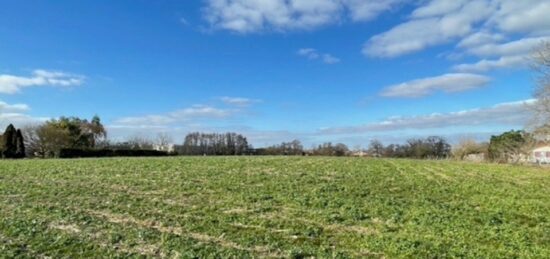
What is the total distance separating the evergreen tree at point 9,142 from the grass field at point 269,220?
1810 inches

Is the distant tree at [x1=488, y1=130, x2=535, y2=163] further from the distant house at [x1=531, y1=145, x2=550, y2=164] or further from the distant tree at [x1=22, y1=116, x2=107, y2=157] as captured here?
the distant tree at [x1=22, y1=116, x2=107, y2=157]

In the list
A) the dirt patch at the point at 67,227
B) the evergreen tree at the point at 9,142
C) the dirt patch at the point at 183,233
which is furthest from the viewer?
the evergreen tree at the point at 9,142

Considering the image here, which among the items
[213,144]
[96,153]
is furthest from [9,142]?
[213,144]

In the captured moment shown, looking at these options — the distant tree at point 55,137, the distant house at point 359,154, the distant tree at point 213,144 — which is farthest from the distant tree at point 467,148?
the distant tree at point 55,137

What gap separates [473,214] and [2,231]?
11.6m

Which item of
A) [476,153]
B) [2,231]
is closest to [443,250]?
[2,231]

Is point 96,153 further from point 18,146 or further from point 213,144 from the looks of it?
point 213,144

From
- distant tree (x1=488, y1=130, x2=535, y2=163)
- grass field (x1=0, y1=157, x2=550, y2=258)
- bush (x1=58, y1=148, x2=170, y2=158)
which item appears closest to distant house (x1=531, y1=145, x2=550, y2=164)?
distant tree (x1=488, y1=130, x2=535, y2=163)

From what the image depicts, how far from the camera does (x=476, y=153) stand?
258 ft

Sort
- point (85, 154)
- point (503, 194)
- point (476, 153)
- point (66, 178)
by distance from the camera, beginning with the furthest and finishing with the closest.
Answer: point (476, 153), point (85, 154), point (66, 178), point (503, 194)

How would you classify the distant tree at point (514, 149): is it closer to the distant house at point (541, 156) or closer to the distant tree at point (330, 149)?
the distant house at point (541, 156)

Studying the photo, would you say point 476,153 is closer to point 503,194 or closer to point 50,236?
point 503,194

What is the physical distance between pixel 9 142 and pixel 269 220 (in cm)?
5971

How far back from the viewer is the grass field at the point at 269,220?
371 inches
